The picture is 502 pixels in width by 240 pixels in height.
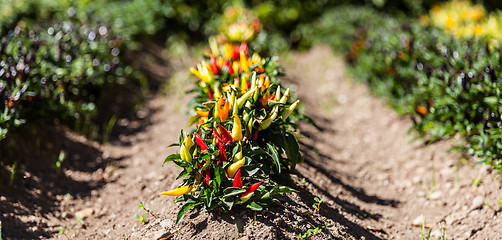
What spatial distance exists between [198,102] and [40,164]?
1.49m

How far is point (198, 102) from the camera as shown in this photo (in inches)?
139

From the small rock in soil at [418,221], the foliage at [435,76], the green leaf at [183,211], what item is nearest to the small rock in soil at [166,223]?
the green leaf at [183,211]

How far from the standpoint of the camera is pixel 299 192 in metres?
3.04

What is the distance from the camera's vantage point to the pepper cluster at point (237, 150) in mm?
2553

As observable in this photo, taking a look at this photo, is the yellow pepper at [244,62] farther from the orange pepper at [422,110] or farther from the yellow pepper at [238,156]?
the orange pepper at [422,110]

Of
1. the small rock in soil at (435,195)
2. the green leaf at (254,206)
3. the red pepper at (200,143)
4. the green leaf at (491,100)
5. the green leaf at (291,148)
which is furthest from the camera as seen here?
the small rock in soil at (435,195)

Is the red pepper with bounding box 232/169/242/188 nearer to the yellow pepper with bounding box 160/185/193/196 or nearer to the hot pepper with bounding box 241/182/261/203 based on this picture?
the hot pepper with bounding box 241/182/261/203

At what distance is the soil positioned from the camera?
272 centimetres

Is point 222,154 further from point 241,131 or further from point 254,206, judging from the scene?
point 254,206

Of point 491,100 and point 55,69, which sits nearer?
point 491,100

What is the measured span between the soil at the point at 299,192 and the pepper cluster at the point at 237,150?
0.14 metres

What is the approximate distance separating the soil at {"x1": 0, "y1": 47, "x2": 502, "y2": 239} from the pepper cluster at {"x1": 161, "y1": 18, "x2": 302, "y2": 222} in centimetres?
14

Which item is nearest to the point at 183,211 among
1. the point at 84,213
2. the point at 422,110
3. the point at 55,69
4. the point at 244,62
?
the point at 84,213

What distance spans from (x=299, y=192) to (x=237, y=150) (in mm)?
664
